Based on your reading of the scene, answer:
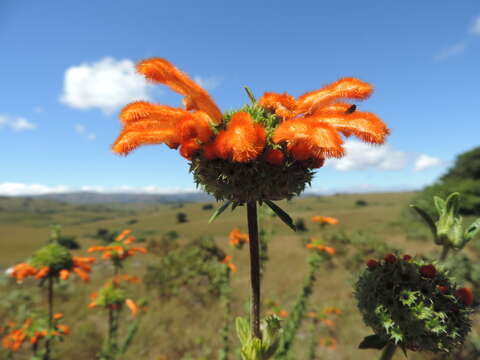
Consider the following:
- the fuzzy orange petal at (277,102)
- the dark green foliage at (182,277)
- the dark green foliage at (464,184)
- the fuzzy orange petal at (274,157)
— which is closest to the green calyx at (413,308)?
the fuzzy orange petal at (274,157)

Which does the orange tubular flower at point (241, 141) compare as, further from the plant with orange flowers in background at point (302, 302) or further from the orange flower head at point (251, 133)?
the plant with orange flowers in background at point (302, 302)

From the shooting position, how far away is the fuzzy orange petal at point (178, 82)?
1731mm

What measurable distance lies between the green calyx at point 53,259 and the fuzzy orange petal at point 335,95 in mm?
4231

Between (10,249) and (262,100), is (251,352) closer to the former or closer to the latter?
(262,100)

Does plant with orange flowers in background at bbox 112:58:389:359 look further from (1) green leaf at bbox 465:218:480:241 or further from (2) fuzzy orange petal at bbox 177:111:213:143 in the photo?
(1) green leaf at bbox 465:218:480:241

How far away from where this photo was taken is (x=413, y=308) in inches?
73.4

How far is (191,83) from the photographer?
70.6 inches

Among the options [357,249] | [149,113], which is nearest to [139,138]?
[149,113]

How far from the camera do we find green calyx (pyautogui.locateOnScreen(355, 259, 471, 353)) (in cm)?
186

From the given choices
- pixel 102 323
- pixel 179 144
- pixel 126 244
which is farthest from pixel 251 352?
pixel 102 323

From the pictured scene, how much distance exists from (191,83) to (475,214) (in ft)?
84.9

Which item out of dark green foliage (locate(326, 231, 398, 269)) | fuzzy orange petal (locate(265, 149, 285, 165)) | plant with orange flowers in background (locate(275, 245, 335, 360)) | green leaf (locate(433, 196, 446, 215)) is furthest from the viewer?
dark green foliage (locate(326, 231, 398, 269))

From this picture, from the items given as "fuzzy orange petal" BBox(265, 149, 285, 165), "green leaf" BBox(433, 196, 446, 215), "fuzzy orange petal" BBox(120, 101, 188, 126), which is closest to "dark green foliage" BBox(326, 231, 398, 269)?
"green leaf" BBox(433, 196, 446, 215)

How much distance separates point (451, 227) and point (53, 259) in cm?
496
